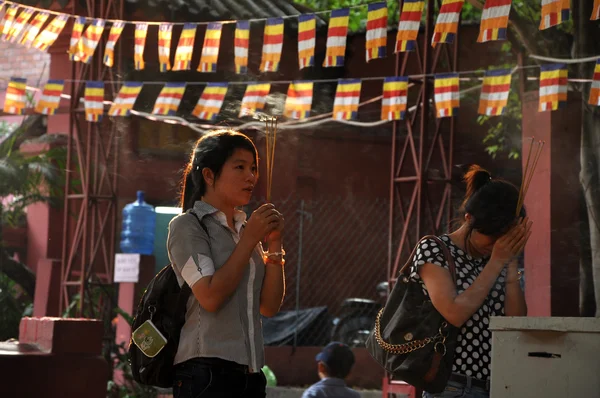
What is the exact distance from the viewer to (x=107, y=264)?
1236 cm

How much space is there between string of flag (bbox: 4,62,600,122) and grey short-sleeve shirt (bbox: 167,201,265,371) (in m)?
5.37

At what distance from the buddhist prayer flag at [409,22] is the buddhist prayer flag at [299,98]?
5.58ft

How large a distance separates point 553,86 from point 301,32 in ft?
8.16

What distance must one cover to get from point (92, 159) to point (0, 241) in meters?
2.10

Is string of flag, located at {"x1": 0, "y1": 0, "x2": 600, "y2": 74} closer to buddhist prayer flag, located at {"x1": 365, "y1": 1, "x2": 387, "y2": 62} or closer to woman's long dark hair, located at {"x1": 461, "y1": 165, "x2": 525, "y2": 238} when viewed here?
buddhist prayer flag, located at {"x1": 365, "y1": 1, "x2": 387, "y2": 62}

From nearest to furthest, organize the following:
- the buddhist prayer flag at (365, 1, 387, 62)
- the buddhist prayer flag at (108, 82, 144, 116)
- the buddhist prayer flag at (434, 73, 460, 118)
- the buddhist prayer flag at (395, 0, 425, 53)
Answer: the buddhist prayer flag at (395, 0, 425, 53), the buddhist prayer flag at (365, 1, 387, 62), the buddhist prayer flag at (434, 73, 460, 118), the buddhist prayer flag at (108, 82, 144, 116)

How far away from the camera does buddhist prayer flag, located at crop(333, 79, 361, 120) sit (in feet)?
31.9

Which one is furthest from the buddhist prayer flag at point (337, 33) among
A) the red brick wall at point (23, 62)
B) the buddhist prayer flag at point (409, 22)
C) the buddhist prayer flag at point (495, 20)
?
the red brick wall at point (23, 62)

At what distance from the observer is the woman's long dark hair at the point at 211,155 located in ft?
10.1

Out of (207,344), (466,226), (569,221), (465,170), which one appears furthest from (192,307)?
(569,221)

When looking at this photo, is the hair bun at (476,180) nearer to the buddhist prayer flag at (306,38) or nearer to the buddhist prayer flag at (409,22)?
the buddhist prayer flag at (409,22)

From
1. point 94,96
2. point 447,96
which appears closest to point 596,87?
point 447,96

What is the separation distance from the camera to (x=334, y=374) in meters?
6.73

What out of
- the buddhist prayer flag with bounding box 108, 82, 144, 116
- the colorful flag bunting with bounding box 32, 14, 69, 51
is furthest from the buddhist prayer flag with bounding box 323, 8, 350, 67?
the colorful flag bunting with bounding box 32, 14, 69, 51
